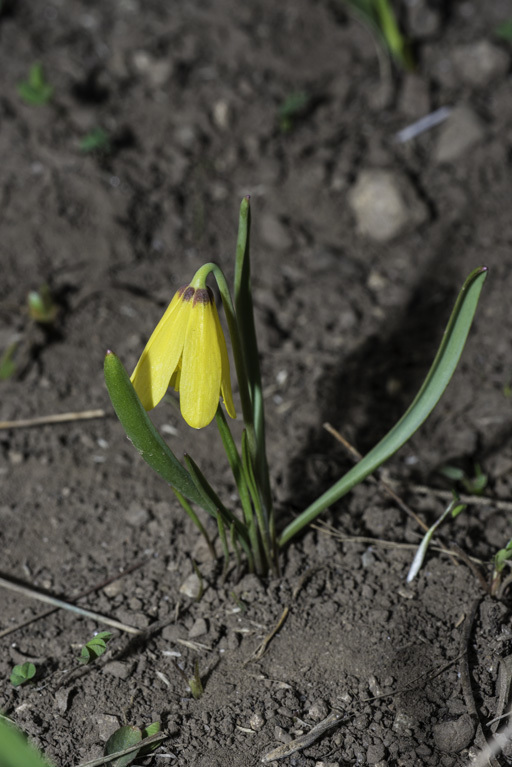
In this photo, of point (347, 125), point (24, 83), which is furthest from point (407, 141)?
point (24, 83)

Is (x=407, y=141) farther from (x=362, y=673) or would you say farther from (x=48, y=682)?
(x=48, y=682)

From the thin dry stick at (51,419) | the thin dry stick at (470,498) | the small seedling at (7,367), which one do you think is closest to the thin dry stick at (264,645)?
the thin dry stick at (470,498)

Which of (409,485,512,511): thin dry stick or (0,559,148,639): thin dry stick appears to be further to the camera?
(409,485,512,511): thin dry stick

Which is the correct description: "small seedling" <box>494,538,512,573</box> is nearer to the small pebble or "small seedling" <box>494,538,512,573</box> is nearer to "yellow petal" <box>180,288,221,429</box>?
the small pebble

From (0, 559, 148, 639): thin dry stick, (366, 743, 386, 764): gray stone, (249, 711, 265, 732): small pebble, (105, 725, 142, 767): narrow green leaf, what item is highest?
(0, 559, 148, 639): thin dry stick

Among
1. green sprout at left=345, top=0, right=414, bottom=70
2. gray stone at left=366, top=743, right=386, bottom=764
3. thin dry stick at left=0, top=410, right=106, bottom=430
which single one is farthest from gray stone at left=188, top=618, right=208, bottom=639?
green sprout at left=345, top=0, right=414, bottom=70

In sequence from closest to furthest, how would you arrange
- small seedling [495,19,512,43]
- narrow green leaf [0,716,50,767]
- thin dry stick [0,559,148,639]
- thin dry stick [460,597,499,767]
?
1. narrow green leaf [0,716,50,767]
2. thin dry stick [460,597,499,767]
3. thin dry stick [0,559,148,639]
4. small seedling [495,19,512,43]

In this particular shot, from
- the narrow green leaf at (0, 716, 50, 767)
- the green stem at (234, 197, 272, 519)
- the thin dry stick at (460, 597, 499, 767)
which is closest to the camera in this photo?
the narrow green leaf at (0, 716, 50, 767)
